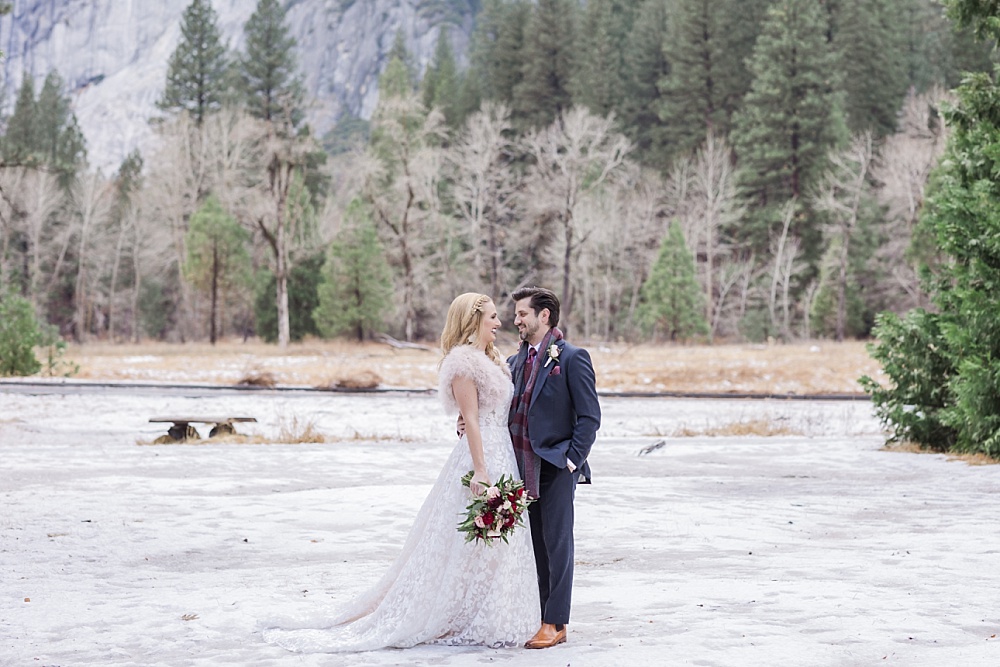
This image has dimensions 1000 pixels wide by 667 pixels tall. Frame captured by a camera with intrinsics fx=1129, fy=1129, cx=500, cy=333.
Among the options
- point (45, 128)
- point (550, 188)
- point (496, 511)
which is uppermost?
point (45, 128)

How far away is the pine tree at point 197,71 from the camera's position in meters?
76.3

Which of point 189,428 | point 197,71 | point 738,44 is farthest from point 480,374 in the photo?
point 197,71

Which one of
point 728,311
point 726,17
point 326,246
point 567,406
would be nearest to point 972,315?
point 567,406

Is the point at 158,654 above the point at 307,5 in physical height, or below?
below

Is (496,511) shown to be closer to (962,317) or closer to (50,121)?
(962,317)

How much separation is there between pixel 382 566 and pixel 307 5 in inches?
7669

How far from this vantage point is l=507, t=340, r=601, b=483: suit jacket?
6.16m

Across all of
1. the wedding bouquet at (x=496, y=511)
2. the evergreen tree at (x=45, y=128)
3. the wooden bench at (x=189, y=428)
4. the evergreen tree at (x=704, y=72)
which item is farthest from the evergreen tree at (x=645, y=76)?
the wedding bouquet at (x=496, y=511)

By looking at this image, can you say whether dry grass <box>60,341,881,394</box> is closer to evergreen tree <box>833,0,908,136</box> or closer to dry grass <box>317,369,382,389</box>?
dry grass <box>317,369,382,389</box>

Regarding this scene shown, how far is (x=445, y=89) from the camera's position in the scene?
264 ft

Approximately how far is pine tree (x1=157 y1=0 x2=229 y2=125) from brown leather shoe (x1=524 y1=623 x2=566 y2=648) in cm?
7377

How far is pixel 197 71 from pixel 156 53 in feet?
437

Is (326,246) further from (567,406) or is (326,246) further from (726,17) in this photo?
(567,406)

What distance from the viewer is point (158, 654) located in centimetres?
611
